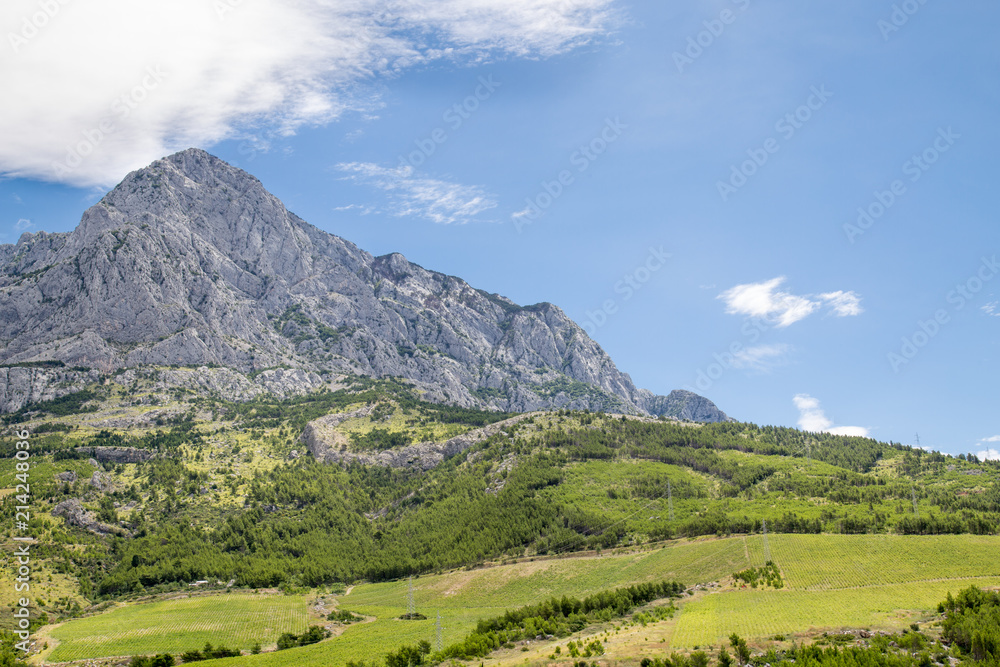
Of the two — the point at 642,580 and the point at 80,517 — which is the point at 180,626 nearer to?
the point at 80,517

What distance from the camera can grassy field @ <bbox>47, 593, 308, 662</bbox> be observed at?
115 meters

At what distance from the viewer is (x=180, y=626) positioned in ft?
424

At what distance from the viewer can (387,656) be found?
9694 cm

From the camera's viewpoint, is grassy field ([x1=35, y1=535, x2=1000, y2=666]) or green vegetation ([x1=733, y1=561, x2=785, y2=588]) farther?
green vegetation ([x1=733, y1=561, x2=785, y2=588])

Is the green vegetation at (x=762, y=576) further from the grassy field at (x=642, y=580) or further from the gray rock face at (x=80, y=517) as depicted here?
the gray rock face at (x=80, y=517)

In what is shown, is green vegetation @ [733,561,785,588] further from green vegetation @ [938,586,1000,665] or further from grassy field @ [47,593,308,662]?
grassy field @ [47,593,308,662]

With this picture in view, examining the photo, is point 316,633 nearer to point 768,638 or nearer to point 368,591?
point 368,591

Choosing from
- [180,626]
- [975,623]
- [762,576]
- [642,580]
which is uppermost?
[975,623]

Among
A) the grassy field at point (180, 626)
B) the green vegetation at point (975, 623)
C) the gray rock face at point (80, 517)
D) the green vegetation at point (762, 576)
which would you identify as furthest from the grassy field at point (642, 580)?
the gray rock face at point (80, 517)

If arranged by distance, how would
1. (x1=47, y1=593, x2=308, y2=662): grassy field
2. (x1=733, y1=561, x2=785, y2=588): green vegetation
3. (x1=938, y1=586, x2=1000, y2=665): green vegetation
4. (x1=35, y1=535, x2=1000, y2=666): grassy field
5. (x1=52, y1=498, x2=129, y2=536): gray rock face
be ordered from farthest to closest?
(x1=52, y1=498, x2=129, y2=536): gray rock face < (x1=733, y1=561, x2=785, y2=588): green vegetation < (x1=47, y1=593, x2=308, y2=662): grassy field < (x1=35, y1=535, x2=1000, y2=666): grassy field < (x1=938, y1=586, x2=1000, y2=665): green vegetation

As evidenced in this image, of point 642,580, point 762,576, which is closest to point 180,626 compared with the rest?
point 642,580

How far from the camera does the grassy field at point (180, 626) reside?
115m

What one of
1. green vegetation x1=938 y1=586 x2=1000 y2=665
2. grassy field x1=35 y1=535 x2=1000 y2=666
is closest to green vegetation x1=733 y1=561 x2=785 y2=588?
grassy field x1=35 y1=535 x2=1000 y2=666

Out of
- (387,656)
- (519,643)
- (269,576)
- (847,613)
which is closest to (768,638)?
(847,613)
